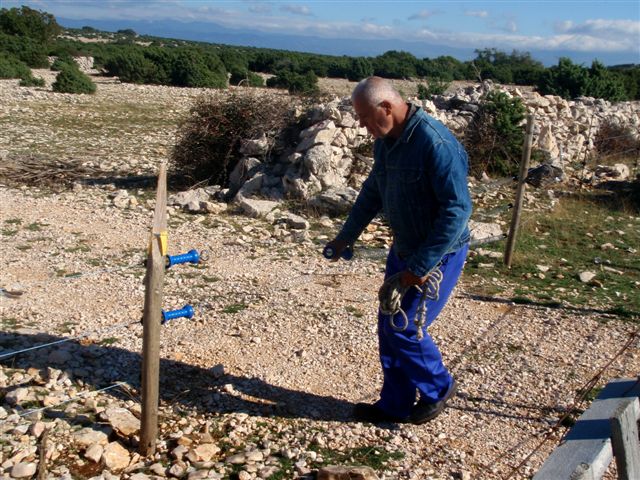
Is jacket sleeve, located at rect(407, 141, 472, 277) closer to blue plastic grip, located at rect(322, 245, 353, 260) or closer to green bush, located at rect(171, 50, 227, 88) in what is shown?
blue plastic grip, located at rect(322, 245, 353, 260)

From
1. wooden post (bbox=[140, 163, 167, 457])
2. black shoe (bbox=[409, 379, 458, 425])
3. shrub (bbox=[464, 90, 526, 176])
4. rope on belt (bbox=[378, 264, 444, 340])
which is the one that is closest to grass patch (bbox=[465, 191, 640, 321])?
shrub (bbox=[464, 90, 526, 176])

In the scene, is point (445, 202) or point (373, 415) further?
point (373, 415)

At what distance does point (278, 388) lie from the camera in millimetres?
4473

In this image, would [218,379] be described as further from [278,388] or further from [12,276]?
[12,276]

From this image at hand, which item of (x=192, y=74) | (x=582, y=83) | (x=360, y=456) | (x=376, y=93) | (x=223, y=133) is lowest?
(x=360, y=456)

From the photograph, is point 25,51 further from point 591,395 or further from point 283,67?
point 591,395

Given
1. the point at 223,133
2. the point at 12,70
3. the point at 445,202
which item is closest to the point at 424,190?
the point at 445,202

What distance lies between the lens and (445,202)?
3377mm

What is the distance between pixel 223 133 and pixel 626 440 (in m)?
9.29

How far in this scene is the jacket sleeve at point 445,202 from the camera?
3361mm

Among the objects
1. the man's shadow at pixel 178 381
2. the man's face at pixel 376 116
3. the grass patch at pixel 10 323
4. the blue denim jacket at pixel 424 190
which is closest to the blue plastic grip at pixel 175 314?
the man's shadow at pixel 178 381

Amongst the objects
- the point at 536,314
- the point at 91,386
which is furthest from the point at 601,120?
the point at 91,386

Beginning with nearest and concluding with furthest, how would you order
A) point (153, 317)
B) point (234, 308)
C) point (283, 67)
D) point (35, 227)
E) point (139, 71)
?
point (153, 317), point (234, 308), point (35, 227), point (139, 71), point (283, 67)

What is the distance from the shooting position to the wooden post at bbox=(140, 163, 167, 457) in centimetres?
321
